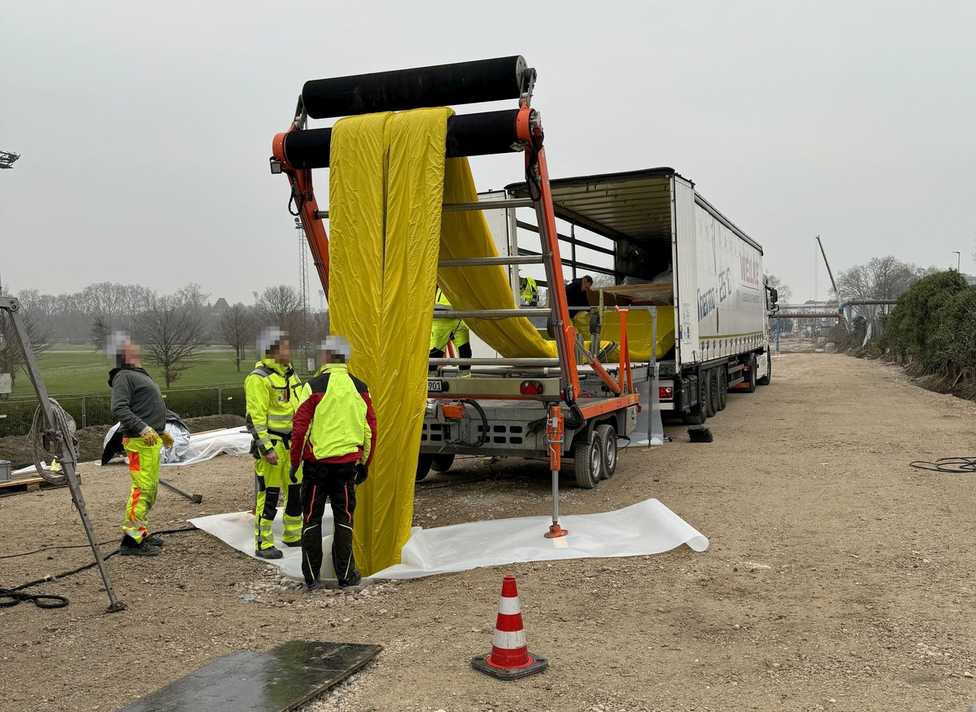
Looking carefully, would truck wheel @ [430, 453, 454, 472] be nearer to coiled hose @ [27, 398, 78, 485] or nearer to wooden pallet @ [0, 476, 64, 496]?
wooden pallet @ [0, 476, 64, 496]

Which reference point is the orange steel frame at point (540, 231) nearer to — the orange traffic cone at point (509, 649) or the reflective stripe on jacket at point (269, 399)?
the reflective stripe on jacket at point (269, 399)

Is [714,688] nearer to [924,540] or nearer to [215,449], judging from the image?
[924,540]

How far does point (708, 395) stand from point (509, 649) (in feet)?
41.0

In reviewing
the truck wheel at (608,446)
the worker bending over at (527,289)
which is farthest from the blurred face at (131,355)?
the worker bending over at (527,289)

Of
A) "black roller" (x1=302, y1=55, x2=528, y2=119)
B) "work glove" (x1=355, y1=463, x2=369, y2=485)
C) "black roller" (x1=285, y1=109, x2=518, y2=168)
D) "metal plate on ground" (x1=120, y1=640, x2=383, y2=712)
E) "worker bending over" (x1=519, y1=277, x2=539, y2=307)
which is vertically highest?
"black roller" (x1=302, y1=55, x2=528, y2=119)

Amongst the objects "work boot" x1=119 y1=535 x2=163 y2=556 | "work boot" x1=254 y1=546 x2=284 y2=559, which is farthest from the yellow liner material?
"work boot" x1=119 y1=535 x2=163 y2=556

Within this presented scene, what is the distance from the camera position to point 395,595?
5.70m

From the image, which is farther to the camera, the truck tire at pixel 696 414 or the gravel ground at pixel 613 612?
the truck tire at pixel 696 414

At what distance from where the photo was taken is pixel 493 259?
718 centimetres

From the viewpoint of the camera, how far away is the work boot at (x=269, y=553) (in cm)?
659

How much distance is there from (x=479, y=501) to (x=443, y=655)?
406 centimetres

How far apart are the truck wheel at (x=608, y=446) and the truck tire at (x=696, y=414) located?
544cm

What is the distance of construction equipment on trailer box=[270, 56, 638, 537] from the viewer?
6324 millimetres

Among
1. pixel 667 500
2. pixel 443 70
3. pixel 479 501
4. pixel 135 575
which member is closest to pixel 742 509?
pixel 667 500
